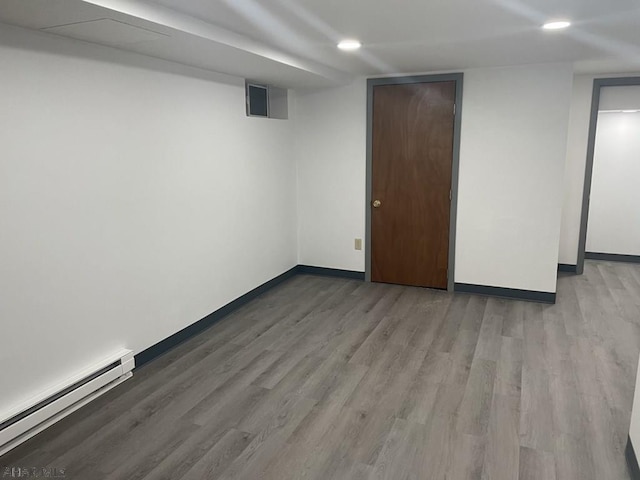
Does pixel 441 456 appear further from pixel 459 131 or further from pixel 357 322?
pixel 459 131

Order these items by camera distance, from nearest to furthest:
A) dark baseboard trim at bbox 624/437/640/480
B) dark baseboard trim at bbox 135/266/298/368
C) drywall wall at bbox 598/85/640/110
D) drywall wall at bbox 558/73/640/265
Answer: dark baseboard trim at bbox 624/437/640/480
dark baseboard trim at bbox 135/266/298/368
drywall wall at bbox 558/73/640/265
drywall wall at bbox 598/85/640/110

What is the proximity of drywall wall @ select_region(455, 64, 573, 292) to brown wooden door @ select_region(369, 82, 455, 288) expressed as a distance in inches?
7.7

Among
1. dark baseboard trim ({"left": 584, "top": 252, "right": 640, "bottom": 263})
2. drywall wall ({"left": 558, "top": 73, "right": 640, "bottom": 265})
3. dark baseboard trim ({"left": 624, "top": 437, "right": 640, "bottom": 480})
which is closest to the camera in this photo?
dark baseboard trim ({"left": 624, "top": 437, "right": 640, "bottom": 480})

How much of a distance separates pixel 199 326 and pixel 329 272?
1.98 metres

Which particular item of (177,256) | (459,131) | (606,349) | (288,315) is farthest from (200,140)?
(606,349)

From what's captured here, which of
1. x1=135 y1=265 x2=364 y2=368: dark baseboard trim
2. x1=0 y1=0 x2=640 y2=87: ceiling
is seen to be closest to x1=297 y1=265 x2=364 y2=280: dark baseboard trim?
x1=135 y1=265 x2=364 y2=368: dark baseboard trim

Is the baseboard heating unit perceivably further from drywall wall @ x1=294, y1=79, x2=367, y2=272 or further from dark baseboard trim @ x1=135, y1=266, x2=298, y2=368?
drywall wall @ x1=294, y1=79, x2=367, y2=272

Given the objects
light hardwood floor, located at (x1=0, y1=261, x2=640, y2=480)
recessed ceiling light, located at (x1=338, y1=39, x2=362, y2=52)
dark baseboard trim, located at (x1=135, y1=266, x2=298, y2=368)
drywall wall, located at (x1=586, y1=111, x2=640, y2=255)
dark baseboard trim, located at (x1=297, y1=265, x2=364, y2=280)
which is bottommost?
light hardwood floor, located at (x1=0, y1=261, x2=640, y2=480)

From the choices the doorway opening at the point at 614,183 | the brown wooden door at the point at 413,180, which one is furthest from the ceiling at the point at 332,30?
the doorway opening at the point at 614,183

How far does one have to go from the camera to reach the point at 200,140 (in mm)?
3693

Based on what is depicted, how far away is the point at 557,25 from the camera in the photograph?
9.15 feet

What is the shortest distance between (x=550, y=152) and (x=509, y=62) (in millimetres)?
919

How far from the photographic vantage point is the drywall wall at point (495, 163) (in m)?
4.30

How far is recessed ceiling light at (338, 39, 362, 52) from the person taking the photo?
3215 millimetres
